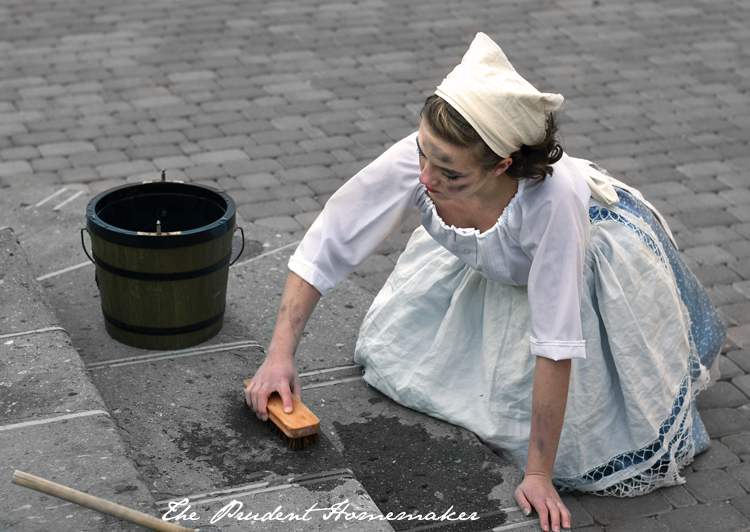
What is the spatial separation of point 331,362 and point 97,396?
97 cm

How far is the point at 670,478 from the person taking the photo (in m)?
3.00

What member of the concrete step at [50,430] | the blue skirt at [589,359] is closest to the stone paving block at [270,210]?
the blue skirt at [589,359]

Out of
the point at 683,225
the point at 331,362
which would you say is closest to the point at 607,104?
the point at 683,225

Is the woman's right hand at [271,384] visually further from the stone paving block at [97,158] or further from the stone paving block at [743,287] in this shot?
the stone paving block at [97,158]

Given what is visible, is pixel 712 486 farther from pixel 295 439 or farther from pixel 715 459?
pixel 295 439

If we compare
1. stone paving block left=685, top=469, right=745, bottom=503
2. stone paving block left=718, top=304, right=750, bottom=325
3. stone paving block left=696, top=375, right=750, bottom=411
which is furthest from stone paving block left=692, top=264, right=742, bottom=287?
stone paving block left=685, top=469, right=745, bottom=503

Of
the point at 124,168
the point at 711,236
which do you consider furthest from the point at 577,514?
the point at 124,168

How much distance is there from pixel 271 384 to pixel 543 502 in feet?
2.71

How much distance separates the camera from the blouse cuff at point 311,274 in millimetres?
2805

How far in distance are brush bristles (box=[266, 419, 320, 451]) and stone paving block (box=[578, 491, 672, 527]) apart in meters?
0.95

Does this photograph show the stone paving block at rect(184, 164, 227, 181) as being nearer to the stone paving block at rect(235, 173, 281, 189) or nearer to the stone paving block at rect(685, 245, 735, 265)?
Answer: the stone paving block at rect(235, 173, 281, 189)

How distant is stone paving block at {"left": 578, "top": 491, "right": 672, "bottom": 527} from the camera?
291cm

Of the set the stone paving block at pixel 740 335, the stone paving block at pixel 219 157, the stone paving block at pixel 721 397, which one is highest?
the stone paving block at pixel 740 335

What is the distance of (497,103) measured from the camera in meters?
2.29
